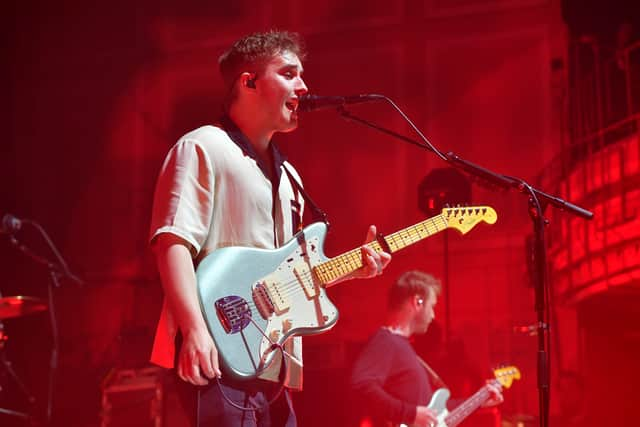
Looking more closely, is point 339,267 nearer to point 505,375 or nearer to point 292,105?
point 292,105

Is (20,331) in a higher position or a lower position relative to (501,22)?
lower


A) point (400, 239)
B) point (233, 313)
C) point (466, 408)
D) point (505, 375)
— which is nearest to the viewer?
point (233, 313)

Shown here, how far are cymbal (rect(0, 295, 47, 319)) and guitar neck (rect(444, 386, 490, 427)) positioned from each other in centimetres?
301

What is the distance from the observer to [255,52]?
8.87 ft

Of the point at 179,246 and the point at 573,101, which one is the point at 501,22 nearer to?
the point at 573,101

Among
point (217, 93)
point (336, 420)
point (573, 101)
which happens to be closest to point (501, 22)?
point (573, 101)

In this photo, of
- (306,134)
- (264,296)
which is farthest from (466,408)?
(306,134)

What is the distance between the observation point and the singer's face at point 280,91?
105 inches

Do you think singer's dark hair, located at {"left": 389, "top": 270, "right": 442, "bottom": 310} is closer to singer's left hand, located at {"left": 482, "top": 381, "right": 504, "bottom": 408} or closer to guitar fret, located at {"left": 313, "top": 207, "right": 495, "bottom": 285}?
singer's left hand, located at {"left": 482, "top": 381, "right": 504, "bottom": 408}

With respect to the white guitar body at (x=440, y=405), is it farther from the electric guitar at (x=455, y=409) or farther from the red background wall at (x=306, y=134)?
the red background wall at (x=306, y=134)

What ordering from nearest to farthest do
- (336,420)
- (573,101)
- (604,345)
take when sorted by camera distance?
1. (336,420)
2. (573,101)
3. (604,345)

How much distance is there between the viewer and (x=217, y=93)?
8.75 metres

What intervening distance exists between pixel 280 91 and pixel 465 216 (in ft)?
3.34

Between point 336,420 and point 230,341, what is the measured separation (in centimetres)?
332
